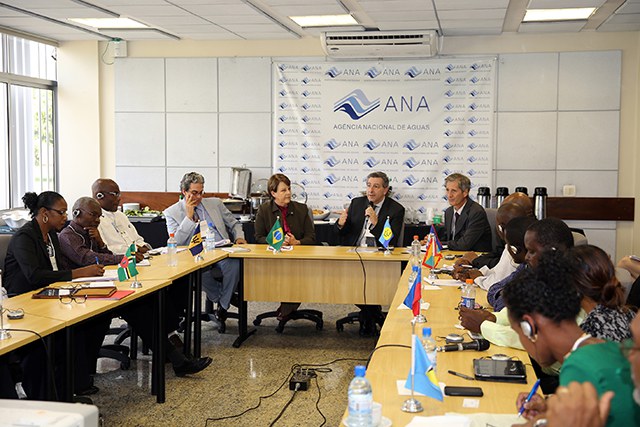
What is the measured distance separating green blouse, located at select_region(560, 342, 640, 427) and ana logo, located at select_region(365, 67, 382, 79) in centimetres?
721

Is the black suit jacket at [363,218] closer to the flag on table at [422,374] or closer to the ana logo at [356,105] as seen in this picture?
the ana logo at [356,105]

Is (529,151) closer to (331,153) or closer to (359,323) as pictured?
(331,153)

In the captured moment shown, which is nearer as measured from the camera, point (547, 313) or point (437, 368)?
point (547, 313)

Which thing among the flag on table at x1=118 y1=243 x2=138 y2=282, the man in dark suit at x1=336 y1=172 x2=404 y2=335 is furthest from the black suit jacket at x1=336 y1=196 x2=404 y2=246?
the flag on table at x1=118 y1=243 x2=138 y2=282

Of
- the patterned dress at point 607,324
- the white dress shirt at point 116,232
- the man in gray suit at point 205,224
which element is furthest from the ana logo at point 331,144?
the patterned dress at point 607,324

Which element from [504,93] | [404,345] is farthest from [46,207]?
[504,93]

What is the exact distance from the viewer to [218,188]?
9.04m

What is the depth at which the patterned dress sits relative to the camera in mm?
2492

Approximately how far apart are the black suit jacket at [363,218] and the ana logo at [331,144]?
2317 mm

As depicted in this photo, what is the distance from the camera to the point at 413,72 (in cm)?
857

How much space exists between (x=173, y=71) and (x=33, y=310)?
5.87m

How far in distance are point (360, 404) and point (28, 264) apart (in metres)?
2.79

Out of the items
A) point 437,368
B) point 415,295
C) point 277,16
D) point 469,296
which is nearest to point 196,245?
point 469,296

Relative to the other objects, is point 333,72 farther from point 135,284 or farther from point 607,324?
point 607,324
